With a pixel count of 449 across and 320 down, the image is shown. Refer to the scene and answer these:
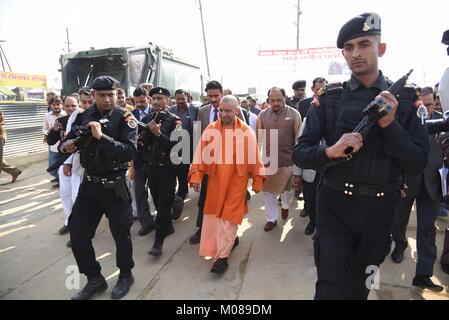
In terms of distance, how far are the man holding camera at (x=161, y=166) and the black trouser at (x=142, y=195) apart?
0.35 metres

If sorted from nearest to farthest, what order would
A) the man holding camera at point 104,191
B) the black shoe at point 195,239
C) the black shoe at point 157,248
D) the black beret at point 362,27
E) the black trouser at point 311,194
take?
the black beret at point 362,27, the man holding camera at point 104,191, the black shoe at point 157,248, the black shoe at point 195,239, the black trouser at point 311,194

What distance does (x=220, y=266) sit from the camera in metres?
3.05

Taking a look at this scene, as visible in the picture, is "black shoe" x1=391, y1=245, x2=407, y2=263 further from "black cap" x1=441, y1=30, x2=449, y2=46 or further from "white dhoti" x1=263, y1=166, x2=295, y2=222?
"black cap" x1=441, y1=30, x2=449, y2=46

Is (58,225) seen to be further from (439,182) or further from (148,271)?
(439,182)

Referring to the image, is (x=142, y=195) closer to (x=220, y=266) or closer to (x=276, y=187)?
(x=220, y=266)

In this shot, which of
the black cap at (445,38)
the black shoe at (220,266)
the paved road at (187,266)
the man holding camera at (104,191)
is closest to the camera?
the black cap at (445,38)

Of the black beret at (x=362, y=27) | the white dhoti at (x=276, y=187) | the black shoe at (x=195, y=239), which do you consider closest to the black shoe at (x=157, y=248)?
the black shoe at (x=195, y=239)

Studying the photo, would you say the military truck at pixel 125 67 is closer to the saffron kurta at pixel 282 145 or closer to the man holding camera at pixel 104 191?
the saffron kurta at pixel 282 145

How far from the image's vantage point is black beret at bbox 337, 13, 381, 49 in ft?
5.60

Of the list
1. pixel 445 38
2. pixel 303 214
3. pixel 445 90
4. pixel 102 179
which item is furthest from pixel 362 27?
pixel 303 214

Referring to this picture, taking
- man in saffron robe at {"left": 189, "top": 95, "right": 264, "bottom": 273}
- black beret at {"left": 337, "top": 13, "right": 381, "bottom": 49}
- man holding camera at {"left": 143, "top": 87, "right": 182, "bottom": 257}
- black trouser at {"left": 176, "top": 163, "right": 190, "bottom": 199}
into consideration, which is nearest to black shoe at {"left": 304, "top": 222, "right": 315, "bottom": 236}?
man in saffron robe at {"left": 189, "top": 95, "right": 264, "bottom": 273}

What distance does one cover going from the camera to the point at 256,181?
3.27 meters

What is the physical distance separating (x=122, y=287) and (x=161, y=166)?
1.40 meters

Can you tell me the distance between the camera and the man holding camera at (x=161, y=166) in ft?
11.5
